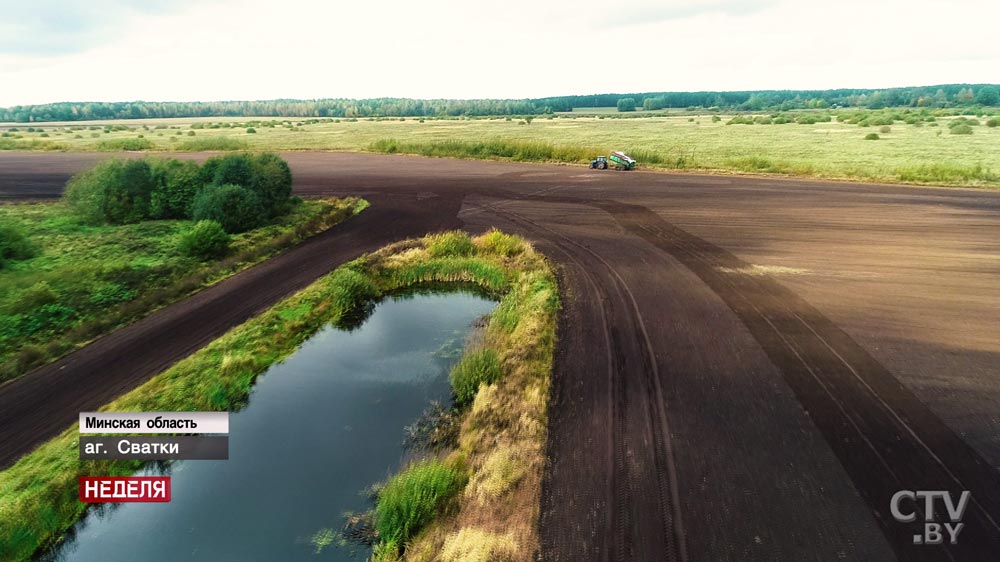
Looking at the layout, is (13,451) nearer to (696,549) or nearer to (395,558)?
(395,558)

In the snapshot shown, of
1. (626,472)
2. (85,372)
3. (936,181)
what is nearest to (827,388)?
(626,472)

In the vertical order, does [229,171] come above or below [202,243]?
above

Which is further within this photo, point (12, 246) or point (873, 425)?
point (12, 246)

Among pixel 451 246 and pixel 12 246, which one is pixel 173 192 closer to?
pixel 12 246

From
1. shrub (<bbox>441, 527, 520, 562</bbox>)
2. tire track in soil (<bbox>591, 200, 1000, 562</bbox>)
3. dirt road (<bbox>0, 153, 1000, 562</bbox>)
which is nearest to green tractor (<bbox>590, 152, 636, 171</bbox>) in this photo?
dirt road (<bbox>0, 153, 1000, 562</bbox>)

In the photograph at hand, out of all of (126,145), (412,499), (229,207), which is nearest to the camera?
(412,499)

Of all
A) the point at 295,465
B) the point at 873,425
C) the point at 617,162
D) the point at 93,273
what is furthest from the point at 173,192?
the point at 873,425

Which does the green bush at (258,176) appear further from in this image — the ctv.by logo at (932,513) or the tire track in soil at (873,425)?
the ctv.by logo at (932,513)
